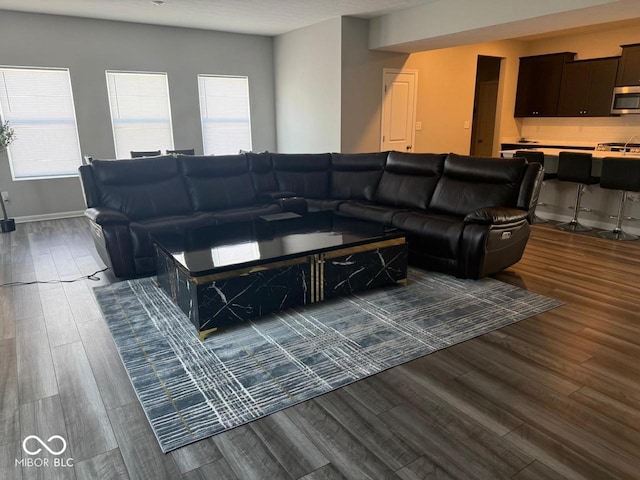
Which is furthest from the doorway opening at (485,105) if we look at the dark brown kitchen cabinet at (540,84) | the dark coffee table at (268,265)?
the dark coffee table at (268,265)

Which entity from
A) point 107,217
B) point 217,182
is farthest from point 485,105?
point 107,217

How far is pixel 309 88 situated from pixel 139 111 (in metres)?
2.75

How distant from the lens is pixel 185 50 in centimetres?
712

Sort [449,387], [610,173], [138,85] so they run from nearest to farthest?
1. [449,387]
2. [610,173]
3. [138,85]

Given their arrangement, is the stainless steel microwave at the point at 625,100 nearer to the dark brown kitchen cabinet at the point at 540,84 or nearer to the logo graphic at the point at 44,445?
the dark brown kitchen cabinet at the point at 540,84

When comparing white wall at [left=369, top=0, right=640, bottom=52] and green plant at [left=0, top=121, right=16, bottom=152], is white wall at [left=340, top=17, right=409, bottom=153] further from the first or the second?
green plant at [left=0, top=121, right=16, bottom=152]

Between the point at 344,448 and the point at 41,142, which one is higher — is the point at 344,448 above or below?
below

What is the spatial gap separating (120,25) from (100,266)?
4195 millimetres

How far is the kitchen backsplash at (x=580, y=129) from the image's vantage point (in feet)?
24.0

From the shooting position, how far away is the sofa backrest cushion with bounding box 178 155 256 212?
468 cm

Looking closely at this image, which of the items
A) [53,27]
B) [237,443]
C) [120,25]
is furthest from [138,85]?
[237,443]

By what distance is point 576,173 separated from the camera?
5387mm

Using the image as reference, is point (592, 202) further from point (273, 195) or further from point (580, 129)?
point (273, 195)

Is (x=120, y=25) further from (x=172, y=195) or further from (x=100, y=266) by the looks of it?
(x=100, y=266)
